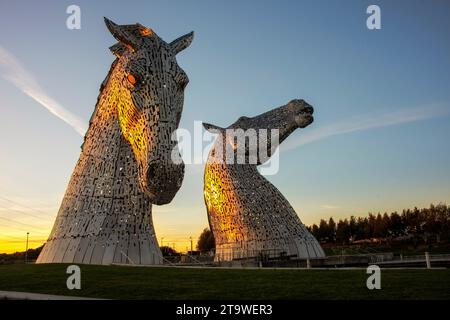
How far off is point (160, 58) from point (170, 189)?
8.78ft

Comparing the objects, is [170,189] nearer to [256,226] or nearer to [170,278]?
[170,278]

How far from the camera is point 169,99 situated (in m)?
8.59

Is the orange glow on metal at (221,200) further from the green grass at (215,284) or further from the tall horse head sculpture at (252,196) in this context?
the green grass at (215,284)

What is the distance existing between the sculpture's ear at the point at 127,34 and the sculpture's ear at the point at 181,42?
62 cm

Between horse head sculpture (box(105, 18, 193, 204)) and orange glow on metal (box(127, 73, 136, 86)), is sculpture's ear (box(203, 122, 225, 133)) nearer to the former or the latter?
horse head sculpture (box(105, 18, 193, 204))

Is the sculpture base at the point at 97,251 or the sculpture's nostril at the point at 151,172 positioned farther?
the sculpture base at the point at 97,251

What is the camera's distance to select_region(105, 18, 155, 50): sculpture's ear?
916cm

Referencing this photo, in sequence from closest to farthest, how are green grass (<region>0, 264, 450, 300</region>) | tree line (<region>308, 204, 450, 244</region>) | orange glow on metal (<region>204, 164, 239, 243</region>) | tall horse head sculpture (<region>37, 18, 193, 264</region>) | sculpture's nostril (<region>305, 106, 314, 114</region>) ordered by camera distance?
1. green grass (<region>0, 264, 450, 300</region>)
2. tall horse head sculpture (<region>37, 18, 193, 264</region>)
3. orange glow on metal (<region>204, 164, 239, 243</region>)
4. sculpture's nostril (<region>305, 106, 314, 114</region>)
5. tree line (<region>308, 204, 450, 244</region>)

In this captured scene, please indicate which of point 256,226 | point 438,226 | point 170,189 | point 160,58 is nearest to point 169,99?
point 160,58

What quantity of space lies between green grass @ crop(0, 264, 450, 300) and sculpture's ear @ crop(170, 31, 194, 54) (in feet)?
16.4

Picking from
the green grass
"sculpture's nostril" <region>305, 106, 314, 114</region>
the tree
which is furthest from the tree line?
the green grass

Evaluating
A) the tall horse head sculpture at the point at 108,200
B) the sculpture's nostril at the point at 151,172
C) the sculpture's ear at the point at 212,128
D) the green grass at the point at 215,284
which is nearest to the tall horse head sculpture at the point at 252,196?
the sculpture's ear at the point at 212,128

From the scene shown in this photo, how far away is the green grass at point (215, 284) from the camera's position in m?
7.61

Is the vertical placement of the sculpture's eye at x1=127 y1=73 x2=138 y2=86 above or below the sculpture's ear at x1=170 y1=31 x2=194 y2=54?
below
